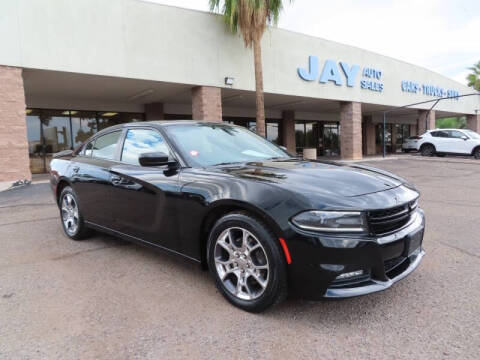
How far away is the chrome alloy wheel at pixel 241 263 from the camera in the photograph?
241 centimetres

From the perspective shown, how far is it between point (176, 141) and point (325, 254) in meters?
1.77

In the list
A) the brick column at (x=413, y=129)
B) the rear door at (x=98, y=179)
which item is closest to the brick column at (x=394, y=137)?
the brick column at (x=413, y=129)

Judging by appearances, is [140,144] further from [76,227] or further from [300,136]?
[300,136]

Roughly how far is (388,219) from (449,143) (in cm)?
1929

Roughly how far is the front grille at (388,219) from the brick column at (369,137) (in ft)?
94.1

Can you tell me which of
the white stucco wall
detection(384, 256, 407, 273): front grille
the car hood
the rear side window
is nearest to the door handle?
the rear side window

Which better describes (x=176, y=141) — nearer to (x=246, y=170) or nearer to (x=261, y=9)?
(x=246, y=170)

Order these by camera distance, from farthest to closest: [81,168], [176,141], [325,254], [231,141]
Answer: [81,168] < [231,141] < [176,141] < [325,254]

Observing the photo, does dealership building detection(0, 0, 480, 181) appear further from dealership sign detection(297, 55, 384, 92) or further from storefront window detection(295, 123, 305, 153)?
storefront window detection(295, 123, 305, 153)

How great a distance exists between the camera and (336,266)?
2.16 metres

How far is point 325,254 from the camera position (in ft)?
7.04

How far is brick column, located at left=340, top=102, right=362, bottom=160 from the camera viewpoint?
18.0 m

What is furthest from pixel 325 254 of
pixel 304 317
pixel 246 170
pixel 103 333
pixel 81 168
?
pixel 81 168

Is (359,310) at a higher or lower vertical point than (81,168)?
lower
